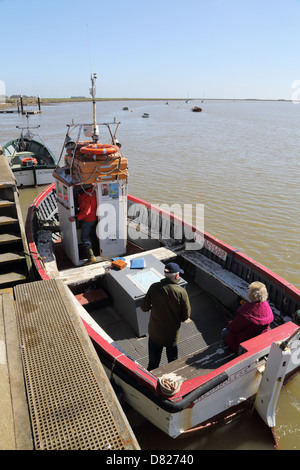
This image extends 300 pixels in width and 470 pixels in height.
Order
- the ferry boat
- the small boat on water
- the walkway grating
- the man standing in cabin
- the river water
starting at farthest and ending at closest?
the small boat on water < the man standing in cabin < the river water < the ferry boat < the walkway grating

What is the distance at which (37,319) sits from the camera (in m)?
3.54

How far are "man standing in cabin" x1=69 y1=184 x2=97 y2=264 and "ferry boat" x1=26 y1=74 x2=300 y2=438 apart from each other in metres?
0.14

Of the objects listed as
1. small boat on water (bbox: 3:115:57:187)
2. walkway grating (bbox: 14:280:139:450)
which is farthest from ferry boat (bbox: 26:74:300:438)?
small boat on water (bbox: 3:115:57:187)

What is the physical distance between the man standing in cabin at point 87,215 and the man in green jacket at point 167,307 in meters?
2.68

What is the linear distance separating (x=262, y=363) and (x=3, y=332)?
2985 mm

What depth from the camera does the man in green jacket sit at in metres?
3.76

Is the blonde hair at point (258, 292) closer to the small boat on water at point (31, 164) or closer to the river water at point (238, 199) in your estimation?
the river water at point (238, 199)

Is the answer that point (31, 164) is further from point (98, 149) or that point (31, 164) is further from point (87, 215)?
point (98, 149)

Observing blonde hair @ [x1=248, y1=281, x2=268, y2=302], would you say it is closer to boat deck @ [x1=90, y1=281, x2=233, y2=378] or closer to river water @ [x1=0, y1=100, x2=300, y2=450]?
boat deck @ [x1=90, y1=281, x2=233, y2=378]

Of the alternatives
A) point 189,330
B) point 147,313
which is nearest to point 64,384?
point 147,313

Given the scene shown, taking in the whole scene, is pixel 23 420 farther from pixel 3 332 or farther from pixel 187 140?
pixel 187 140

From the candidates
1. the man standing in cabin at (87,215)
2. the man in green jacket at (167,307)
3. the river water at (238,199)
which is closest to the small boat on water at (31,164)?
the river water at (238,199)

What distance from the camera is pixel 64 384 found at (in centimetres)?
282

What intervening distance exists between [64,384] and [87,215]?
384cm
